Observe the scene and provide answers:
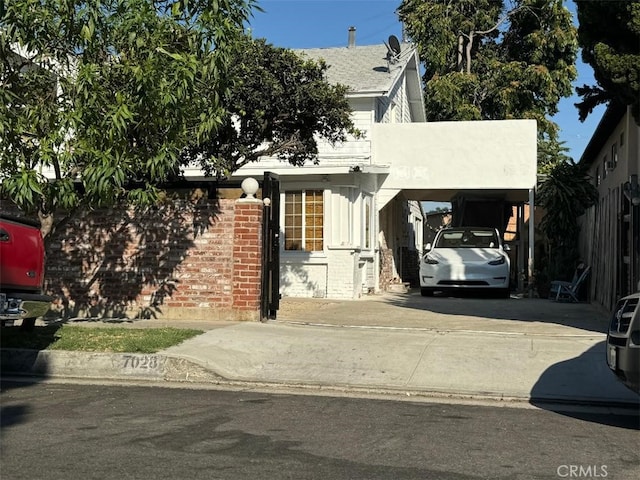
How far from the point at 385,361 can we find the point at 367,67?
13.8 metres

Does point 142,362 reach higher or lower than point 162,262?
lower

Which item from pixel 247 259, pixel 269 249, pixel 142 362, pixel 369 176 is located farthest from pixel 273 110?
pixel 142 362

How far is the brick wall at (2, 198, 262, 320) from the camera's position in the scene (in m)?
11.1

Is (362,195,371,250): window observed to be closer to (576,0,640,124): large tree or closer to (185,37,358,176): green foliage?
(185,37,358,176): green foliage

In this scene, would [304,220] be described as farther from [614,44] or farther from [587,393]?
[587,393]

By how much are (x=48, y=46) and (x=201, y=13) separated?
1.92 meters

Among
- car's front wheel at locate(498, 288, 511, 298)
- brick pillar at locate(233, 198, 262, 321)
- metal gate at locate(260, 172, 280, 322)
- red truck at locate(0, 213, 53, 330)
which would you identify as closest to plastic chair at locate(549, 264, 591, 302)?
car's front wheel at locate(498, 288, 511, 298)

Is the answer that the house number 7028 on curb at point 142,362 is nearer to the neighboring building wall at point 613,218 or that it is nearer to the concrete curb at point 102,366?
the concrete curb at point 102,366

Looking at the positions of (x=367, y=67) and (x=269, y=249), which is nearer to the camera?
(x=269, y=249)

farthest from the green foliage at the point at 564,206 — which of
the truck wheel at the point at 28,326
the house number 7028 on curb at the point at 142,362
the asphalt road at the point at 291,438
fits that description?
the truck wheel at the point at 28,326

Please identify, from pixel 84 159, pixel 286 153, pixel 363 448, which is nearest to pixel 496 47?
pixel 286 153

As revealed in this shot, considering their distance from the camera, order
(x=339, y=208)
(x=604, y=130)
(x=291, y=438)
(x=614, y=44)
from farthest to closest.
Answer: (x=339, y=208), (x=604, y=130), (x=614, y=44), (x=291, y=438)

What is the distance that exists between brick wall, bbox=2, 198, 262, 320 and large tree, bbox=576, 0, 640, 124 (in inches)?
210

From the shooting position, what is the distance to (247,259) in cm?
1102
